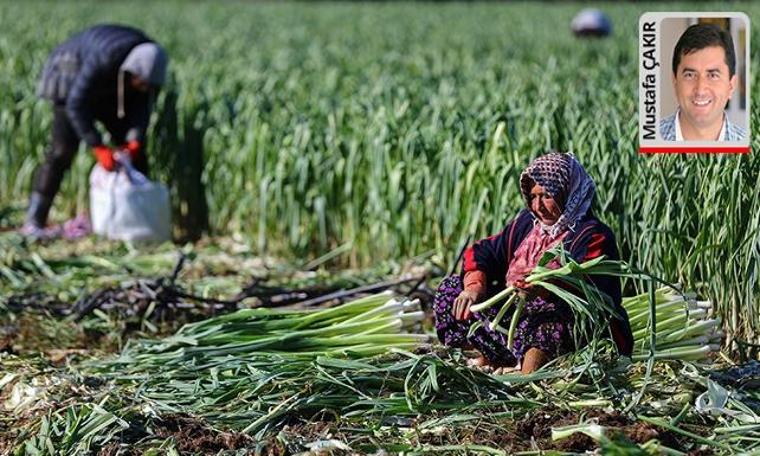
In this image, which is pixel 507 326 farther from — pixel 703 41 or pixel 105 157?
pixel 105 157

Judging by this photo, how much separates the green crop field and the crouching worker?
38cm

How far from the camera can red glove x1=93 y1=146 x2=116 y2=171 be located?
734 centimetres

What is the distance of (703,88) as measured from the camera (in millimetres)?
4344

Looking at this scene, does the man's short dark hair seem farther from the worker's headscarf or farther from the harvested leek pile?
the worker's headscarf

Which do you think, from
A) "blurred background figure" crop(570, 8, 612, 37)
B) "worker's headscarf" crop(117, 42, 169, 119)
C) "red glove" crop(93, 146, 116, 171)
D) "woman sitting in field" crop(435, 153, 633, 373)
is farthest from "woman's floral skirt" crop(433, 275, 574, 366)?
"blurred background figure" crop(570, 8, 612, 37)

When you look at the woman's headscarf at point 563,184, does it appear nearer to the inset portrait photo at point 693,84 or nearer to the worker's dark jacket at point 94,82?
the inset portrait photo at point 693,84

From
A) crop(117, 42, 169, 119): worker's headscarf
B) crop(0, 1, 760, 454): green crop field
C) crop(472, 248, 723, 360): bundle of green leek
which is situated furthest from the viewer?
crop(117, 42, 169, 119): worker's headscarf

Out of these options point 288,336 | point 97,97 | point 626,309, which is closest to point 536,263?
point 626,309

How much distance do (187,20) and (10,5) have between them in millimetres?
2935

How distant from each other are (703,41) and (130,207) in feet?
12.6

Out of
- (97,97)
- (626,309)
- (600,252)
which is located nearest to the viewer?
(600,252)

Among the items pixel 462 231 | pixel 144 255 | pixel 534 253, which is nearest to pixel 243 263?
pixel 144 255

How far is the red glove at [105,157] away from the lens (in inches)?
289

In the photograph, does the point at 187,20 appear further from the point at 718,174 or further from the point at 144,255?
the point at 718,174
